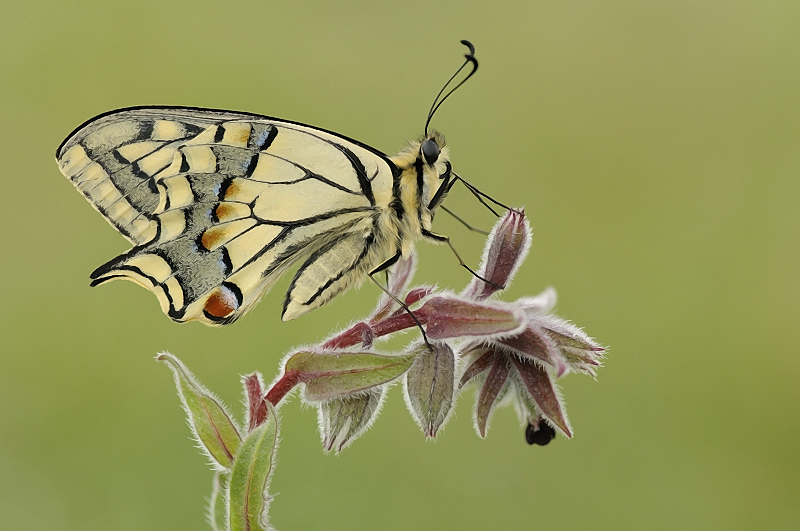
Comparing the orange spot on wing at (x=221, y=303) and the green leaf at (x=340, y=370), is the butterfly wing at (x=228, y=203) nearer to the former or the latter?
the orange spot on wing at (x=221, y=303)

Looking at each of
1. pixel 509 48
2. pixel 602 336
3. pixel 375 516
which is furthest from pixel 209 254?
pixel 509 48

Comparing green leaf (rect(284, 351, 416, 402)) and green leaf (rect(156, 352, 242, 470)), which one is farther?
green leaf (rect(156, 352, 242, 470))

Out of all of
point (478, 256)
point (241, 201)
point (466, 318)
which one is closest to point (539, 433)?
point (466, 318)

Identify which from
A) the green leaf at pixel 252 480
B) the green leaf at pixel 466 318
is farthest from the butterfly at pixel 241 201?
the green leaf at pixel 252 480

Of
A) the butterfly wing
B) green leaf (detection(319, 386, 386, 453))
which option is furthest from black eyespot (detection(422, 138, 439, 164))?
green leaf (detection(319, 386, 386, 453))

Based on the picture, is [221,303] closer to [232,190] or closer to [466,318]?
[232,190]

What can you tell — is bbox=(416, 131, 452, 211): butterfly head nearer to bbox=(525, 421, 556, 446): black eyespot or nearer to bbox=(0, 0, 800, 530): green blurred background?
bbox=(525, 421, 556, 446): black eyespot

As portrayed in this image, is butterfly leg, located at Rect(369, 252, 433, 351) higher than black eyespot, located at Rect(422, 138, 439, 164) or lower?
lower

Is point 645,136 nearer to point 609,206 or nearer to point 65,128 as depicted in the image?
point 609,206
